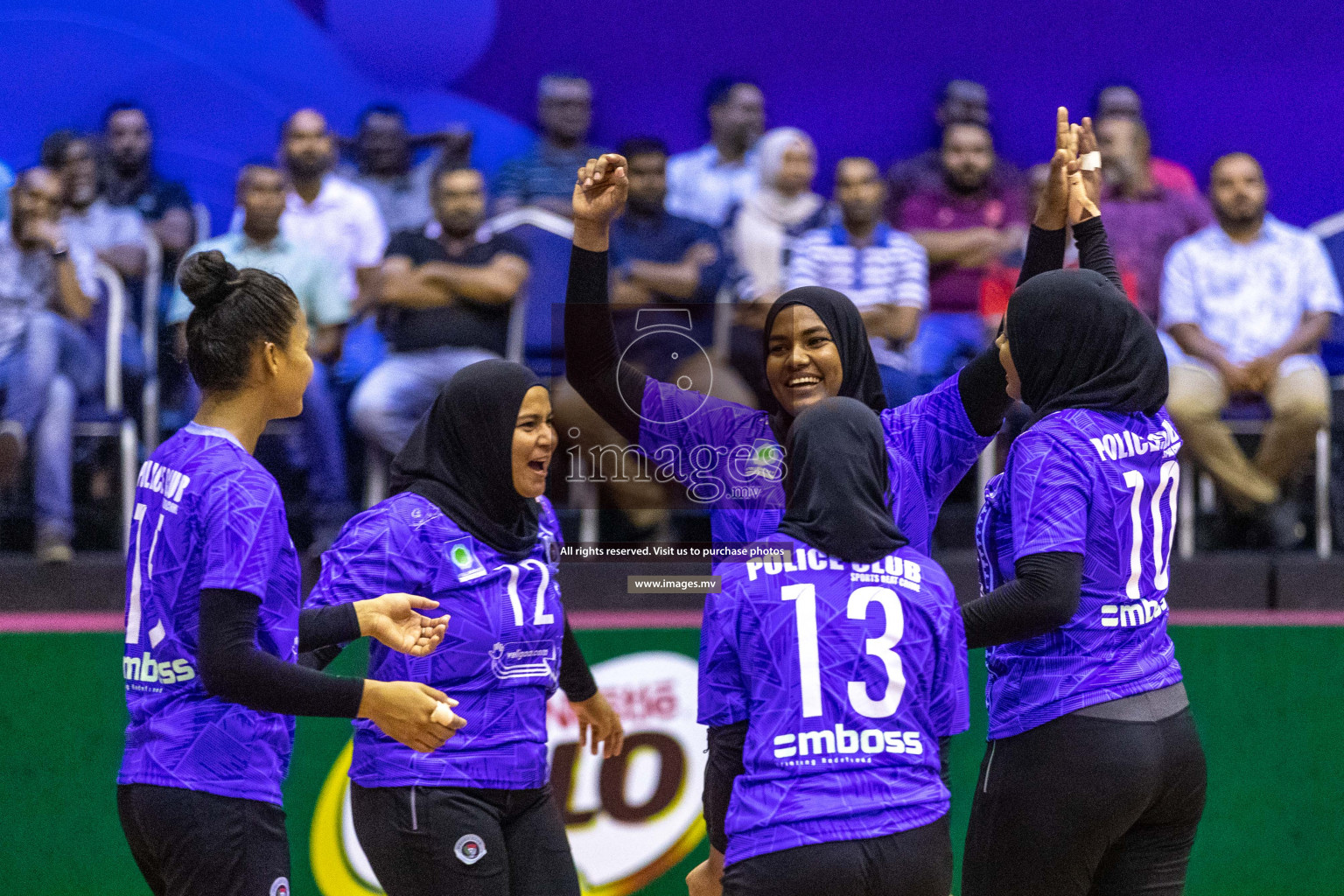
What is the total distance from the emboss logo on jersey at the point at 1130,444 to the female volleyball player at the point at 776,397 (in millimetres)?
284

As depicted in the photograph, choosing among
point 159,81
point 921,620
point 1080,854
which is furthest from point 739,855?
point 159,81

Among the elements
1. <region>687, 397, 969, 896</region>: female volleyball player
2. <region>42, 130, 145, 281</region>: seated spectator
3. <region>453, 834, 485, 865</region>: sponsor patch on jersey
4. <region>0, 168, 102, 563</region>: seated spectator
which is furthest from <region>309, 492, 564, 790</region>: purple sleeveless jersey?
<region>42, 130, 145, 281</region>: seated spectator

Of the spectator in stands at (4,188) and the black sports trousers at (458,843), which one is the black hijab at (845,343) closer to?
the black sports trousers at (458,843)

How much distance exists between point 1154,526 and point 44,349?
14.8 feet

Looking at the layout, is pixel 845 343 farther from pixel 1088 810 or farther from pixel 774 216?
pixel 774 216

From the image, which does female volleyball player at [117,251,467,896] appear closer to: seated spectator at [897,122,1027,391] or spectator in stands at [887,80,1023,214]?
seated spectator at [897,122,1027,391]

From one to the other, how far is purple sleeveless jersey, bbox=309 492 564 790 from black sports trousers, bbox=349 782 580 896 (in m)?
0.03

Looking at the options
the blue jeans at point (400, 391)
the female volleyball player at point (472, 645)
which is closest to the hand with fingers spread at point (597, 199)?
the female volleyball player at point (472, 645)

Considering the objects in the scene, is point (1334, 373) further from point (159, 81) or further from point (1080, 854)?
point (159, 81)

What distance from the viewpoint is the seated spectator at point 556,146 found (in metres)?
6.61

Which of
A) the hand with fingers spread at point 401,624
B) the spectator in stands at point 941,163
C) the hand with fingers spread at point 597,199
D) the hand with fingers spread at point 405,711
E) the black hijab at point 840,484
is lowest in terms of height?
the hand with fingers spread at point 405,711

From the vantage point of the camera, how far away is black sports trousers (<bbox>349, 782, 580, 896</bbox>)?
116 inches

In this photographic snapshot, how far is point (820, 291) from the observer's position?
3.15 m

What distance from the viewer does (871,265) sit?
19.2 feet
